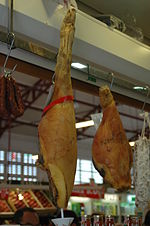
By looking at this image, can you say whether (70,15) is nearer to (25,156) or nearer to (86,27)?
(86,27)

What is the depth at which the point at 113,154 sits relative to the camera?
125cm

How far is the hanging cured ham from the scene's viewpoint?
4.08 feet

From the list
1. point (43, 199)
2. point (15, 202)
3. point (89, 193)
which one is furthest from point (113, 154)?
point (89, 193)

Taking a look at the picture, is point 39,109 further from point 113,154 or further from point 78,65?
point 113,154

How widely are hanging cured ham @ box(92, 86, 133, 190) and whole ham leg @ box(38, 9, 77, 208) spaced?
23 cm

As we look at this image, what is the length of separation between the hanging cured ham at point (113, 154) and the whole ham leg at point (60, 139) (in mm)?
227

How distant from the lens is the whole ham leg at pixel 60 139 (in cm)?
100

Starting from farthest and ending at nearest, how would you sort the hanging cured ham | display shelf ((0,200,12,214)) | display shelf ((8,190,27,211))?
display shelf ((8,190,27,211)), display shelf ((0,200,12,214)), the hanging cured ham

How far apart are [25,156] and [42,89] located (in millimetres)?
2881

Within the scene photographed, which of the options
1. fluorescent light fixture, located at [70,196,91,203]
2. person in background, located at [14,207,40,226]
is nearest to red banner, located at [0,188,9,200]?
person in background, located at [14,207,40,226]

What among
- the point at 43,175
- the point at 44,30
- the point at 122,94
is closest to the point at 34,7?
the point at 44,30

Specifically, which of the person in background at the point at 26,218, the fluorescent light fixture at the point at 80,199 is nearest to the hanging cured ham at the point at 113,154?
the person in background at the point at 26,218

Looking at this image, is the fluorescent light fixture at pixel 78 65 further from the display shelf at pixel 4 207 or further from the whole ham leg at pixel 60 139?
the display shelf at pixel 4 207

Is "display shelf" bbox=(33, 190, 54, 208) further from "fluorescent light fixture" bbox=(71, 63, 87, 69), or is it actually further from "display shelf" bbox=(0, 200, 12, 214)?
"fluorescent light fixture" bbox=(71, 63, 87, 69)
